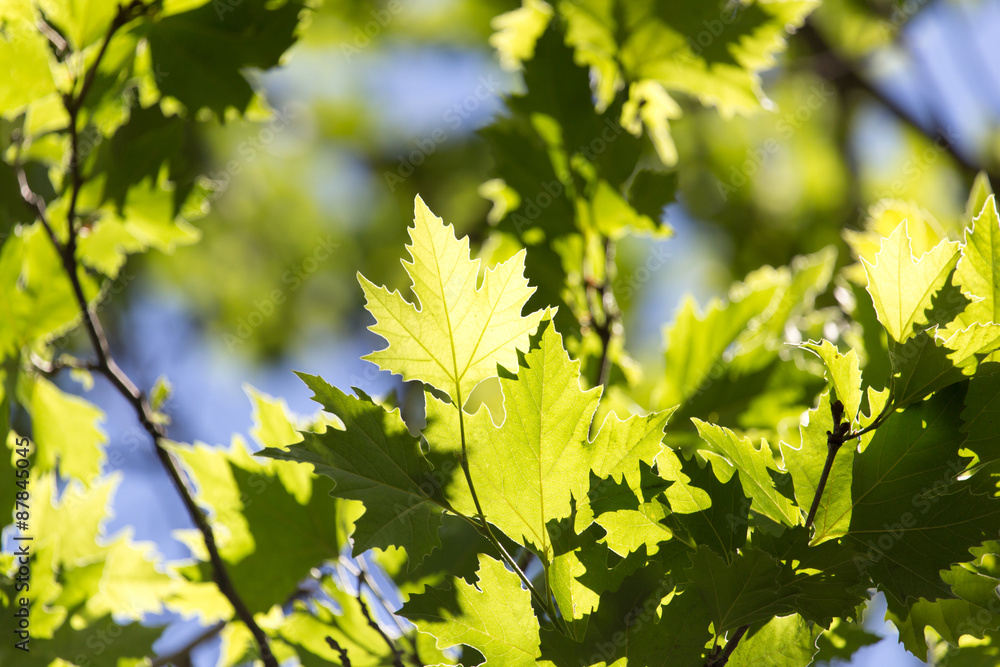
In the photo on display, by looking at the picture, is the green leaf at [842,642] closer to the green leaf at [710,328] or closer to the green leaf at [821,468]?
the green leaf at [821,468]

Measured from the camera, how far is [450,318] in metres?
0.84

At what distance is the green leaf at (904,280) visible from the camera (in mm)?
780

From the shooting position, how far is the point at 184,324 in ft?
17.3

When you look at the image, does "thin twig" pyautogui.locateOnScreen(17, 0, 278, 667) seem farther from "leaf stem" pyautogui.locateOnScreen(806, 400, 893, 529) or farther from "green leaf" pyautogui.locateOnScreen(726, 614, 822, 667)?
"leaf stem" pyautogui.locateOnScreen(806, 400, 893, 529)

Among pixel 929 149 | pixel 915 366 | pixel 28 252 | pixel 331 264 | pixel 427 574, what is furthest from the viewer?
pixel 331 264

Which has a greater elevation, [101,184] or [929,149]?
[101,184]

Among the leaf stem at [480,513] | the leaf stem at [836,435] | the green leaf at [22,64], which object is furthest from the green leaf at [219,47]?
the leaf stem at [836,435]

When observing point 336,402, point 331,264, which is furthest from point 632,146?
point 331,264

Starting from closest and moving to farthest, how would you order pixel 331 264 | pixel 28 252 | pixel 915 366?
pixel 915 366
pixel 28 252
pixel 331 264

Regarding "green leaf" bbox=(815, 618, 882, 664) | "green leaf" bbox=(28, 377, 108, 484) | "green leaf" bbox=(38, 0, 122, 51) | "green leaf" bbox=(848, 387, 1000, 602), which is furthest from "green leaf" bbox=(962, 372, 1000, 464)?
"green leaf" bbox=(28, 377, 108, 484)

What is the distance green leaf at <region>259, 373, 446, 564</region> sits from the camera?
0.81m

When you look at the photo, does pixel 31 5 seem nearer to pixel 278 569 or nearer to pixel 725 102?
pixel 278 569

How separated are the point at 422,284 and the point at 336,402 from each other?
0.16m

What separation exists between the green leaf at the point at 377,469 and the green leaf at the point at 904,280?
0.53 meters
